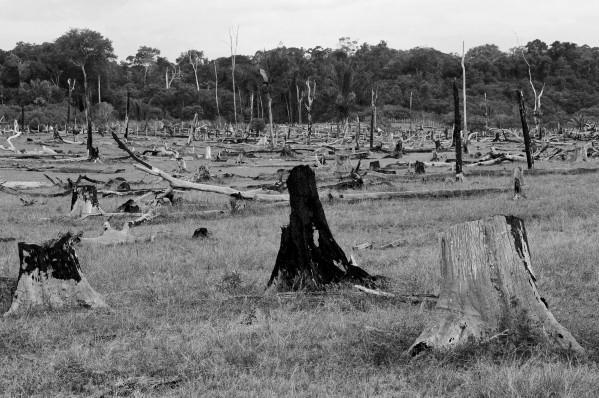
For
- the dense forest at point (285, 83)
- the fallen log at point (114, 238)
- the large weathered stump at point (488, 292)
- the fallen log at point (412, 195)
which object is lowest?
the fallen log at point (114, 238)

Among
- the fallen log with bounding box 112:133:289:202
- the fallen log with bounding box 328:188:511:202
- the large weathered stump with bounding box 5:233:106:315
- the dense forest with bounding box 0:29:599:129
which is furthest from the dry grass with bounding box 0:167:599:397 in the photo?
the dense forest with bounding box 0:29:599:129

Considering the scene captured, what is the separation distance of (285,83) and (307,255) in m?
90.2

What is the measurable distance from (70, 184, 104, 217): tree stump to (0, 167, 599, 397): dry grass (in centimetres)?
400

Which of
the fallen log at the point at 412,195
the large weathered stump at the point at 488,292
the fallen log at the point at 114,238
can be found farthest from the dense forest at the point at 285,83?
the large weathered stump at the point at 488,292

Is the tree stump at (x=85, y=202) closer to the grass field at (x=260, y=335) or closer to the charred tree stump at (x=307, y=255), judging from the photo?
the grass field at (x=260, y=335)

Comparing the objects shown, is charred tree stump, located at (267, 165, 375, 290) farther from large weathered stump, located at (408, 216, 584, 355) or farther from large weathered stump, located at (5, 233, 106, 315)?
large weathered stump, located at (408, 216, 584, 355)

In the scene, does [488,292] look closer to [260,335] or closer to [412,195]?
[260,335]

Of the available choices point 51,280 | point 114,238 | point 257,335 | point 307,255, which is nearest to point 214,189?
point 114,238

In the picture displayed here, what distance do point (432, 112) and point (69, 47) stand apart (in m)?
49.0

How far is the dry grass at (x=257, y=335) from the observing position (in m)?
5.08

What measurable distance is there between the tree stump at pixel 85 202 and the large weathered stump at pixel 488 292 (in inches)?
457

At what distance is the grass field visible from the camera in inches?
200

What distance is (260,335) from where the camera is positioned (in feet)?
20.9

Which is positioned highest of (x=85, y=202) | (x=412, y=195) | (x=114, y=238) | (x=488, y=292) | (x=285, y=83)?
(x=285, y=83)
